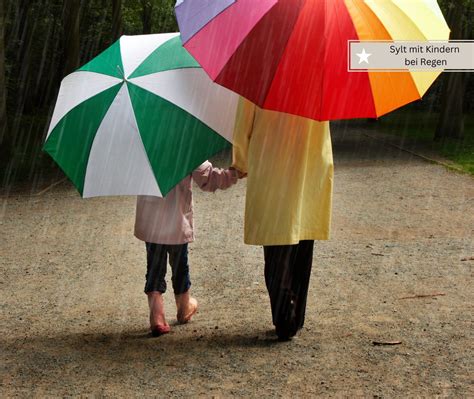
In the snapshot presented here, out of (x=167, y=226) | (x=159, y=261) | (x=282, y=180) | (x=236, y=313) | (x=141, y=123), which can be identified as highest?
(x=141, y=123)

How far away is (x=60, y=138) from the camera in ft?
16.3

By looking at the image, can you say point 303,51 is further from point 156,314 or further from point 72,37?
point 72,37

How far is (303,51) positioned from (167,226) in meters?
1.50

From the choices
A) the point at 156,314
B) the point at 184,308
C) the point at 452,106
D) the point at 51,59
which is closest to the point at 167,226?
the point at 156,314

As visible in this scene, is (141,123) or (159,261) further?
(159,261)

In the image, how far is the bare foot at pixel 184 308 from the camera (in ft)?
18.0

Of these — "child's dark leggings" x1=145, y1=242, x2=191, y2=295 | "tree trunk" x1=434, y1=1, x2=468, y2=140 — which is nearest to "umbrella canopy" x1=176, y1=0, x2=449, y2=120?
"child's dark leggings" x1=145, y1=242, x2=191, y2=295

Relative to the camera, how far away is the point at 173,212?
201 inches

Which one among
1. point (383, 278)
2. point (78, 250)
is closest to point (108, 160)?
point (383, 278)

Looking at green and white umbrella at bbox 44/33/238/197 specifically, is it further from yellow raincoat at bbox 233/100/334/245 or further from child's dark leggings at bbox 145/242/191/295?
child's dark leggings at bbox 145/242/191/295

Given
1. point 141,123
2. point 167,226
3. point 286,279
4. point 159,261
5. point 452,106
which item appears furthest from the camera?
point 452,106

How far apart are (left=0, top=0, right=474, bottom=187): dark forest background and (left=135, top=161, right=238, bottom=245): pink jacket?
391 inches

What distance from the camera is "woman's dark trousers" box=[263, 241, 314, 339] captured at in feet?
16.3

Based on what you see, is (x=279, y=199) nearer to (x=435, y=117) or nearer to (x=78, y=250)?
(x=78, y=250)
